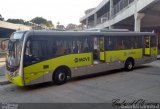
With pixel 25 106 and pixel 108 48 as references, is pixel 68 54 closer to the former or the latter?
pixel 108 48

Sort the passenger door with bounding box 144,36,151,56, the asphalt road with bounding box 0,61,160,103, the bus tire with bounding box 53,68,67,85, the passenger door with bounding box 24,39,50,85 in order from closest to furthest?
the asphalt road with bounding box 0,61,160,103, the passenger door with bounding box 24,39,50,85, the bus tire with bounding box 53,68,67,85, the passenger door with bounding box 144,36,151,56

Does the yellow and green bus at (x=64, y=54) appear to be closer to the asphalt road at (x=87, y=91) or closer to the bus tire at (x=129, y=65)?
the bus tire at (x=129, y=65)

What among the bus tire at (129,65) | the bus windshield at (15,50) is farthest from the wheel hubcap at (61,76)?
the bus tire at (129,65)

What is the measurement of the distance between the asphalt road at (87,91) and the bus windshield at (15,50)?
1144 millimetres

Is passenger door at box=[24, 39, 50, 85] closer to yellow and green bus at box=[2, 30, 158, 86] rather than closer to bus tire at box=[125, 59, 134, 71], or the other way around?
yellow and green bus at box=[2, 30, 158, 86]

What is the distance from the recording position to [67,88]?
9.98 meters

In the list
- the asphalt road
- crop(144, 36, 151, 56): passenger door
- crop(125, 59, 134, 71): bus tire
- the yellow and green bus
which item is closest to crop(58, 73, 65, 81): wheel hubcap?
the yellow and green bus

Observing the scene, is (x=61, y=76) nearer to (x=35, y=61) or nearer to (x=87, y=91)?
(x=35, y=61)

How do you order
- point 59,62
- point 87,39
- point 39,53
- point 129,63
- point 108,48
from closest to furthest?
point 39,53 < point 59,62 < point 87,39 < point 108,48 < point 129,63

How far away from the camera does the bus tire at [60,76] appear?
10625mm

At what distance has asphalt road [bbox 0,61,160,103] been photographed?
810 cm

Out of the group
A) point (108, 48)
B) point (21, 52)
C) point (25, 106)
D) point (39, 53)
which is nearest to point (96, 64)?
point (108, 48)

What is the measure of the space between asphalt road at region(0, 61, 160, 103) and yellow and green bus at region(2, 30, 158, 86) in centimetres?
48

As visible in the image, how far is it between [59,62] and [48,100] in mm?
2881
